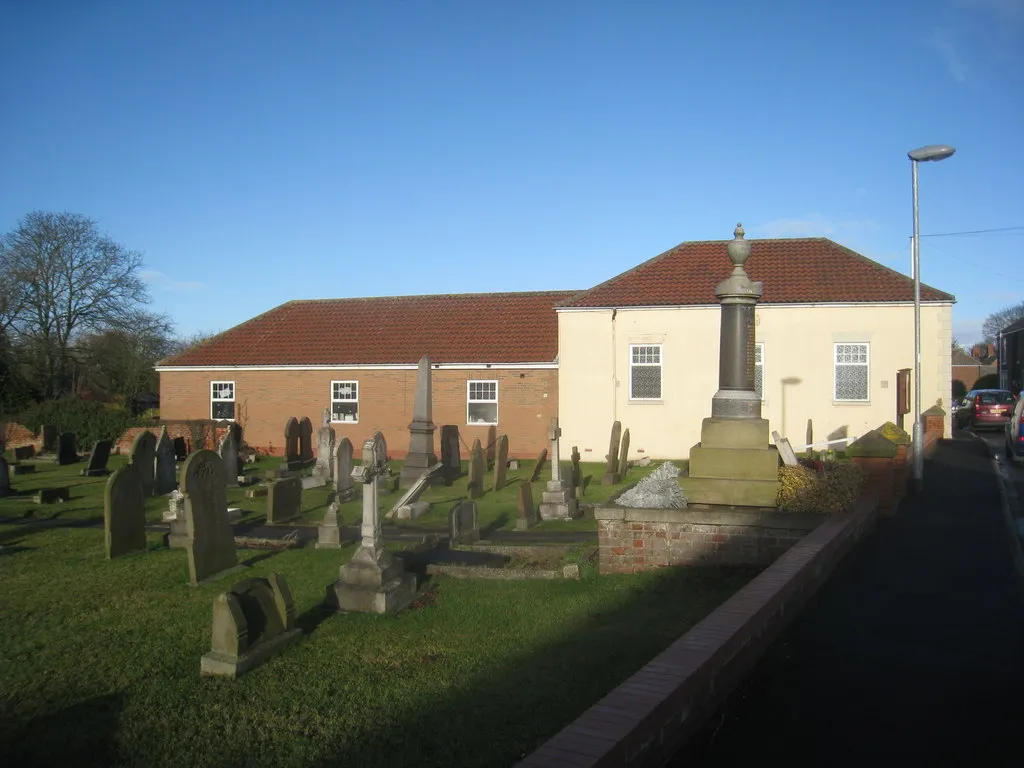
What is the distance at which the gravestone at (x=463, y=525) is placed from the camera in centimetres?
1192

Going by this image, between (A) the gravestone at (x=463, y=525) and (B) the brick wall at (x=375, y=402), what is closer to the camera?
(A) the gravestone at (x=463, y=525)

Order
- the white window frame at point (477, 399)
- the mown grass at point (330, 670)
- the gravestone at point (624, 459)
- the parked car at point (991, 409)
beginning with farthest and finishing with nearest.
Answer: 1. the parked car at point (991, 409)
2. the white window frame at point (477, 399)
3. the gravestone at point (624, 459)
4. the mown grass at point (330, 670)

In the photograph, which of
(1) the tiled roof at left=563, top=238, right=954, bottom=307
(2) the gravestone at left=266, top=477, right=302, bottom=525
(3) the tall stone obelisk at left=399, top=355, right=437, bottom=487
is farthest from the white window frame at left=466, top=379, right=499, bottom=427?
(2) the gravestone at left=266, top=477, right=302, bottom=525

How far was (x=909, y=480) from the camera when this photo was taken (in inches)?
617

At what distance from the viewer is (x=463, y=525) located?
12078mm

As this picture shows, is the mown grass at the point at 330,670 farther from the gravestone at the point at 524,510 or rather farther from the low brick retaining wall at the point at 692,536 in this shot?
the gravestone at the point at 524,510

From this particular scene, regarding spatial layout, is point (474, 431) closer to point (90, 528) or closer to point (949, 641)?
point (90, 528)

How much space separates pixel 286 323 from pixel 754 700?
98.7ft

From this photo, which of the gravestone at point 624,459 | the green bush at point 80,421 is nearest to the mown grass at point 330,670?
the gravestone at point 624,459

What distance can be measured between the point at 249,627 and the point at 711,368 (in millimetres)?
19403

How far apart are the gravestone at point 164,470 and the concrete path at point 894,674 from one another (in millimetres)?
14929

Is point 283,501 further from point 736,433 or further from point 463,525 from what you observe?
point 736,433

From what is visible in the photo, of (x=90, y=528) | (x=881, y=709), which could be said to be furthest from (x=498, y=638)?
(x=90, y=528)

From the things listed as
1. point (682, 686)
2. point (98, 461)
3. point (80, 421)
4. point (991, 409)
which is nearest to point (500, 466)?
point (98, 461)
